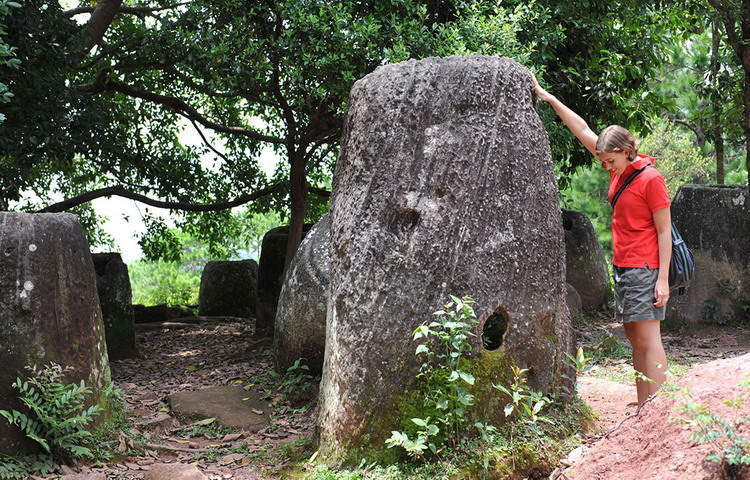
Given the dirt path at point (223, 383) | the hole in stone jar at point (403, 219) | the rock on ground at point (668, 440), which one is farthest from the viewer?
the dirt path at point (223, 383)

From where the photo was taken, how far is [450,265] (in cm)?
430

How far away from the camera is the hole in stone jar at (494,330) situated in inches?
175

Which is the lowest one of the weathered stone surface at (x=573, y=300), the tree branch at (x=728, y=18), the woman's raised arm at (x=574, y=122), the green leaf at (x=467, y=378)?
the weathered stone surface at (x=573, y=300)

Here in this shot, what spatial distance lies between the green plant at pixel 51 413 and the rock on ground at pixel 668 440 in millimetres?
2987

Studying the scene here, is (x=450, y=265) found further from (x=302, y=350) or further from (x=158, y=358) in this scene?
(x=158, y=358)

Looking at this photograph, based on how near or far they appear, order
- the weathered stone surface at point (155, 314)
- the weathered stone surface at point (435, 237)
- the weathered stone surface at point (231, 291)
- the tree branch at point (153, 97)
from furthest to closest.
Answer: the weathered stone surface at point (231, 291), the weathered stone surface at point (155, 314), the tree branch at point (153, 97), the weathered stone surface at point (435, 237)

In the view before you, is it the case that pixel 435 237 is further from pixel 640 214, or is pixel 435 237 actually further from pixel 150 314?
pixel 150 314

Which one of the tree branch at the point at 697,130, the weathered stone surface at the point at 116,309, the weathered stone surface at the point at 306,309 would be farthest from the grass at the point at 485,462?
the tree branch at the point at 697,130

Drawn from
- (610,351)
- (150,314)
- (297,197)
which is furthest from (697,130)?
(150,314)

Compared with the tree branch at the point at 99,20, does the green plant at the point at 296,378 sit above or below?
below

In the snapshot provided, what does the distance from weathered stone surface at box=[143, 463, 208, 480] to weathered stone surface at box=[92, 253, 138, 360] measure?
13.4 ft

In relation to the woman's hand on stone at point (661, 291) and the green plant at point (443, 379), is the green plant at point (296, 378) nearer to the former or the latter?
the green plant at point (443, 379)

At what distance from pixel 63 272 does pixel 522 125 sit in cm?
307

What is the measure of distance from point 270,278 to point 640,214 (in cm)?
553
